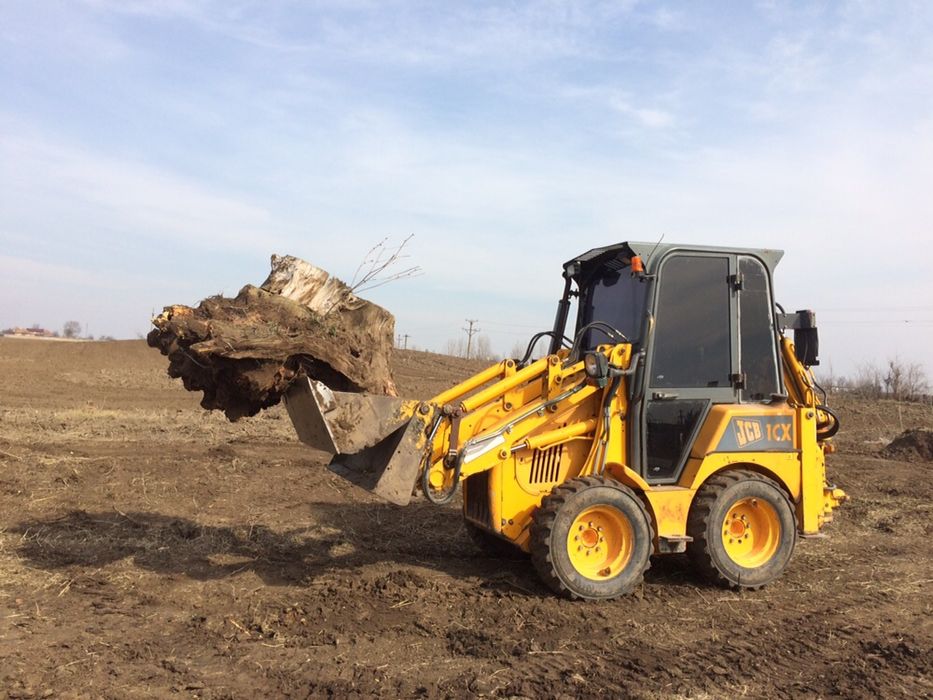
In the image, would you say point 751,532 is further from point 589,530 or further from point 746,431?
point 589,530

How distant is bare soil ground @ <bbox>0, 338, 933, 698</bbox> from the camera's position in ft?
14.0

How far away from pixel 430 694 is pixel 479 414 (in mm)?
2238

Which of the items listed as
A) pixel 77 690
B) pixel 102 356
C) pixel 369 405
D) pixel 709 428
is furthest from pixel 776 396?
pixel 102 356

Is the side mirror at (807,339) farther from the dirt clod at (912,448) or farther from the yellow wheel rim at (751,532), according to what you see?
the dirt clod at (912,448)

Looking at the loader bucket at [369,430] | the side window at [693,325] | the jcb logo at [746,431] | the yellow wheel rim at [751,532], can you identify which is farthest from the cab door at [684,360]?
the loader bucket at [369,430]

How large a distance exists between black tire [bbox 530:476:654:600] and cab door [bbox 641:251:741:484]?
509 millimetres

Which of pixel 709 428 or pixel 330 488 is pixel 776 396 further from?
pixel 330 488

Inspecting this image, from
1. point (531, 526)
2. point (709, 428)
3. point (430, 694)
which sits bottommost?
point (430, 694)

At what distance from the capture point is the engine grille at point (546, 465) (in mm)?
5930

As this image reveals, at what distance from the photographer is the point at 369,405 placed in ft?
17.8

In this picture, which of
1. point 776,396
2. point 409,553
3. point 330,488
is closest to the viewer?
point 776,396

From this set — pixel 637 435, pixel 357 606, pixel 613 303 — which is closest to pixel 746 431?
pixel 637 435

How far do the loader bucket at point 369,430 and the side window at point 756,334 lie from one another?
283cm

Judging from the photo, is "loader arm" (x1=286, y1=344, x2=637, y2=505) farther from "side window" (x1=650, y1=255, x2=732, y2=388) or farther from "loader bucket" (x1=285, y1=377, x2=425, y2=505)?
"side window" (x1=650, y1=255, x2=732, y2=388)
